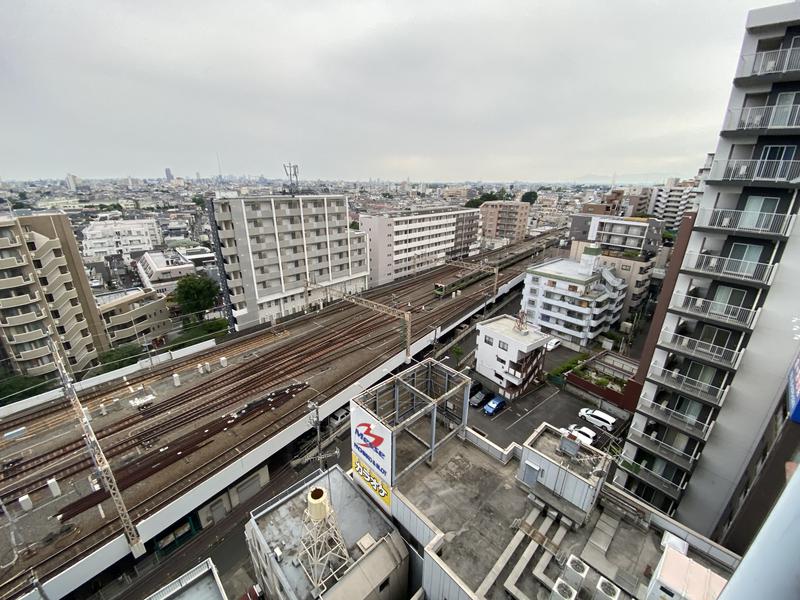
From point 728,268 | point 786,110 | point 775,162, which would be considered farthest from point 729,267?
point 786,110

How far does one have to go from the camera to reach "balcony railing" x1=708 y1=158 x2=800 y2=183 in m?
12.9

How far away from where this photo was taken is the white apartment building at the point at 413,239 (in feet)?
182

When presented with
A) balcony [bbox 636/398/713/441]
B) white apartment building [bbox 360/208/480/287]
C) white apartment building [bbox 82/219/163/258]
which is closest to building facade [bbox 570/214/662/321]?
white apartment building [bbox 360/208/480/287]

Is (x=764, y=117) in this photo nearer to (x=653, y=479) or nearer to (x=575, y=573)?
(x=653, y=479)

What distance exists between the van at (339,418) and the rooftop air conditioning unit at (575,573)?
19.9 m

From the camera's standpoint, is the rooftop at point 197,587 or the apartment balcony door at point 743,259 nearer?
the rooftop at point 197,587

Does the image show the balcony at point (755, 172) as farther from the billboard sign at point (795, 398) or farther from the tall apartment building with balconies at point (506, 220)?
the tall apartment building with balconies at point (506, 220)

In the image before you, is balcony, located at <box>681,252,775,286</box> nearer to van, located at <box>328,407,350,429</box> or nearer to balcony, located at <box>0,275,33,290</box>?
van, located at <box>328,407,350,429</box>

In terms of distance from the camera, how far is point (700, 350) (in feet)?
51.1

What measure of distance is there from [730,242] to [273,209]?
3830 cm

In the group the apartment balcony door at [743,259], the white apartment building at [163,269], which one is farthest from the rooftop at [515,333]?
the white apartment building at [163,269]

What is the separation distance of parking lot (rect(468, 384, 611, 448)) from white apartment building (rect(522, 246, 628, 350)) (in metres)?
9.39

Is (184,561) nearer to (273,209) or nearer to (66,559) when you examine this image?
(66,559)

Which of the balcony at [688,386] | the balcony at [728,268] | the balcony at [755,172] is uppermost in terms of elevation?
the balcony at [755,172]
